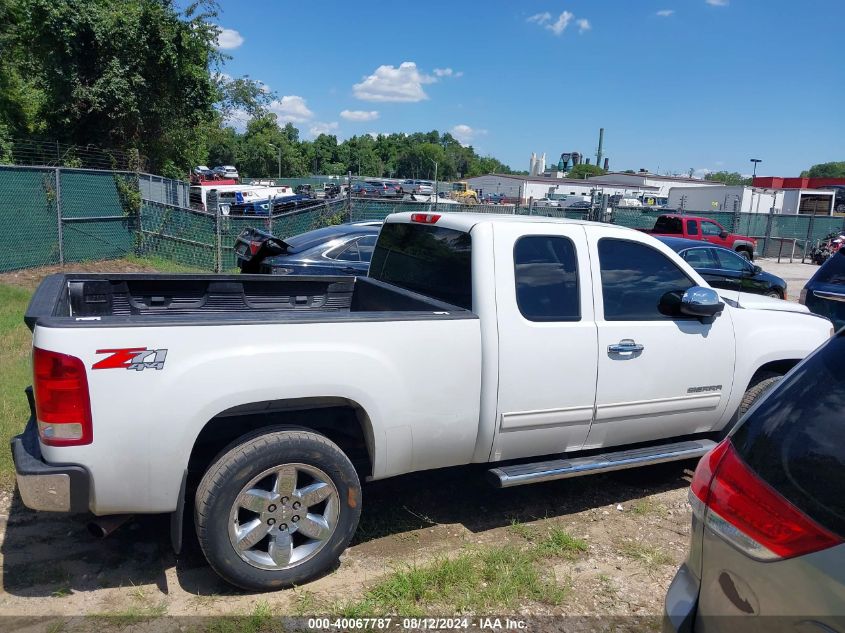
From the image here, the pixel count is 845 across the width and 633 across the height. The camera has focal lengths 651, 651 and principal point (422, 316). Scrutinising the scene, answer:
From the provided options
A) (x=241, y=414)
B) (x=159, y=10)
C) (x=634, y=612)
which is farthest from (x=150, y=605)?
(x=159, y=10)

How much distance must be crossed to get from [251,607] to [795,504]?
8.13 feet

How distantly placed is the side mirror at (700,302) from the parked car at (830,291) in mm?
3402

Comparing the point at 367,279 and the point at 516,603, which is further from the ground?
the point at 367,279

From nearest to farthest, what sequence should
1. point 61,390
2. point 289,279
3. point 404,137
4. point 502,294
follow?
point 61,390 < point 502,294 < point 289,279 < point 404,137

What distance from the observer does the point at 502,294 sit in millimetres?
3758

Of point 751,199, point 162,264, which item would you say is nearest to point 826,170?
point 751,199

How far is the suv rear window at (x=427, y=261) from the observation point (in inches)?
155

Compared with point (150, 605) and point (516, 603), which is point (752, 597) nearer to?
point (516, 603)

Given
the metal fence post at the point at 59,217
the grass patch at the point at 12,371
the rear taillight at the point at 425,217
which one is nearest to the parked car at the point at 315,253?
the grass patch at the point at 12,371

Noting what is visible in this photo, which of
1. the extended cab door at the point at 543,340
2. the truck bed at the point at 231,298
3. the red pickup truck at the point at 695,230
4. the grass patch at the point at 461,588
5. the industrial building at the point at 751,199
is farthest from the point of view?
the industrial building at the point at 751,199

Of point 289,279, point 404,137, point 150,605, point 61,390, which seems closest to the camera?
point 61,390

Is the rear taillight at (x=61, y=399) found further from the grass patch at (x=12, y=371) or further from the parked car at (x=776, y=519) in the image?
the parked car at (x=776, y=519)

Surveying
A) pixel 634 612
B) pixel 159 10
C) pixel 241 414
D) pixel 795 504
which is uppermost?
pixel 159 10

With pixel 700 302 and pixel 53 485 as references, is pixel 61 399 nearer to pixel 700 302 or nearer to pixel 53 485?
pixel 53 485
